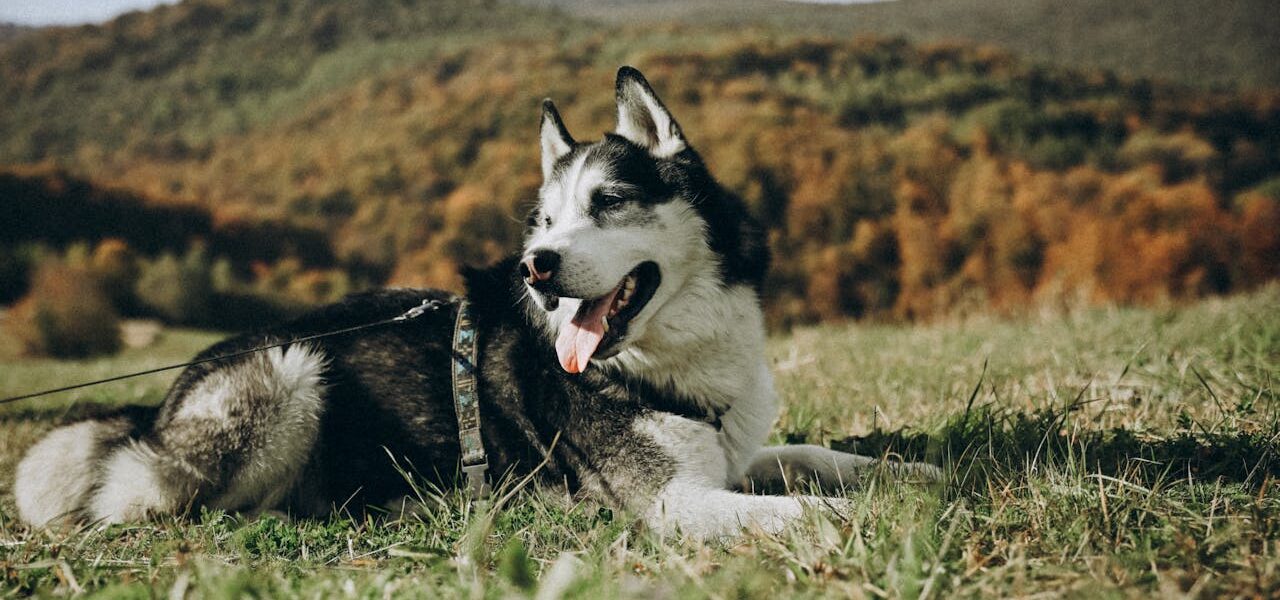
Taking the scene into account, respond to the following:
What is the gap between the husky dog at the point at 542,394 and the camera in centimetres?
289

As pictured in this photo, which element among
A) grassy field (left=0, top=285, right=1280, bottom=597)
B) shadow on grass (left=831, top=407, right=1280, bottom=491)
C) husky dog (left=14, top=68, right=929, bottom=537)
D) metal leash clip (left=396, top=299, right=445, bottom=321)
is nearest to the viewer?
grassy field (left=0, top=285, right=1280, bottom=597)

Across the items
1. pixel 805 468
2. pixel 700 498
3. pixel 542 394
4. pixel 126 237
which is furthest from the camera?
pixel 126 237

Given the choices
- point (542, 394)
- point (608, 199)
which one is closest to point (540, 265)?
point (608, 199)

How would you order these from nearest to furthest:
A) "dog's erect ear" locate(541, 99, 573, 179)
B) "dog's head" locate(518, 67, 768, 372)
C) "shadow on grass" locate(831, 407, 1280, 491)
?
"shadow on grass" locate(831, 407, 1280, 491), "dog's head" locate(518, 67, 768, 372), "dog's erect ear" locate(541, 99, 573, 179)

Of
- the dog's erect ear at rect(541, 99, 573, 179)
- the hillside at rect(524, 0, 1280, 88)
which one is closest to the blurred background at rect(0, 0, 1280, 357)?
the hillside at rect(524, 0, 1280, 88)

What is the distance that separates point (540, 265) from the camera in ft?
8.69

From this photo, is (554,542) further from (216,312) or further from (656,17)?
(656,17)

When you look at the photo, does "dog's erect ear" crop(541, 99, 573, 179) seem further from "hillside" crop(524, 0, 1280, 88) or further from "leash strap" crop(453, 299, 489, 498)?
"hillside" crop(524, 0, 1280, 88)

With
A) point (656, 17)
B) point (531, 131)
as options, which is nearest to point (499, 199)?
point (531, 131)

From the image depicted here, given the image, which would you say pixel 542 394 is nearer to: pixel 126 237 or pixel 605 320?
pixel 605 320

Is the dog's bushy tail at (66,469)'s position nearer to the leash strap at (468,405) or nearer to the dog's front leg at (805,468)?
the leash strap at (468,405)

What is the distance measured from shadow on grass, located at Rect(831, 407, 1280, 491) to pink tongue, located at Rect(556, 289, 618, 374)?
1.31m

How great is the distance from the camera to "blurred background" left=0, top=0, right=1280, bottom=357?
30.4 metres

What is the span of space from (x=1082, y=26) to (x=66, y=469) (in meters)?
51.2
